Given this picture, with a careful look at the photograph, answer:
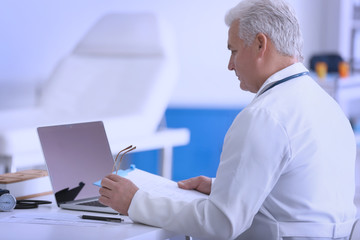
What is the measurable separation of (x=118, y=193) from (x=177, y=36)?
3.94 meters

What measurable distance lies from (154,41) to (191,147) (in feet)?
4.49

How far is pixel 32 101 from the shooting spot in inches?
177

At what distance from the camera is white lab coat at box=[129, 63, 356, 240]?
1287 millimetres

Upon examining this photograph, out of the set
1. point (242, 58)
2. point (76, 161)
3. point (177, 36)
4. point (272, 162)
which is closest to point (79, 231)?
point (76, 161)

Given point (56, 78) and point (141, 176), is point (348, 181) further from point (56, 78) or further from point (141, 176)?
point (56, 78)

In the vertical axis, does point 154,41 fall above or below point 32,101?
above

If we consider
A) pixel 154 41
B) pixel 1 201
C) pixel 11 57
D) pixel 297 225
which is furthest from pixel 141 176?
pixel 11 57

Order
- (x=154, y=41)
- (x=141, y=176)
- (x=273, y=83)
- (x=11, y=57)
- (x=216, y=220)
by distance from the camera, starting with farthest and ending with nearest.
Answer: (x=11, y=57) → (x=154, y=41) → (x=141, y=176) → (x=273, y=83) → (x=216, y=220)

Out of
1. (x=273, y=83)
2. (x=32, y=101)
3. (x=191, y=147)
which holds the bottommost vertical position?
(x=191, y=147)

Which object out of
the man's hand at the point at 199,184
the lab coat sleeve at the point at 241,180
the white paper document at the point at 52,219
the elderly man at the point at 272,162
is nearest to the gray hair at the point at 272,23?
the elderly man at the point at 272,162

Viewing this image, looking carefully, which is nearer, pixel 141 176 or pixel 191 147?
pixel 141 176

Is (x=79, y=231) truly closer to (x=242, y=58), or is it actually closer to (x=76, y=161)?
(x=76, y=161)

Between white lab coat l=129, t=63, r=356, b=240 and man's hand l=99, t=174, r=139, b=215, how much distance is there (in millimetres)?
23

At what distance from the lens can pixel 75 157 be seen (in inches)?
63.4
